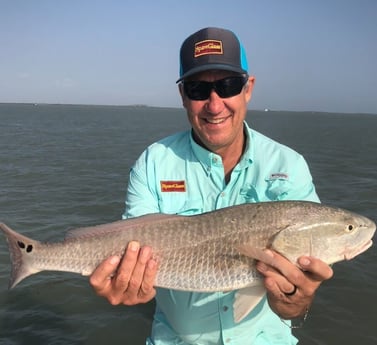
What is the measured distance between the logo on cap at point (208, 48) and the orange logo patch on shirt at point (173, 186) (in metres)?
1.24

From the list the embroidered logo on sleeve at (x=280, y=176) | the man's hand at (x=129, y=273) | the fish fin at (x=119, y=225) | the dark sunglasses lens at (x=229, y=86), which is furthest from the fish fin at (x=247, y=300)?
the dark sunglasses lens at (x=229, y=86)

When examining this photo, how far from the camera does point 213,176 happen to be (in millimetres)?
4066

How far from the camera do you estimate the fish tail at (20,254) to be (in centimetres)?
378

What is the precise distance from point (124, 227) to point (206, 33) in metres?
1.95

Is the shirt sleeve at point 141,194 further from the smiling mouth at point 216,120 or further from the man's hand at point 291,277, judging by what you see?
the man's hand at point 291,277

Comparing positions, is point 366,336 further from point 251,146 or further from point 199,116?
point 199,116

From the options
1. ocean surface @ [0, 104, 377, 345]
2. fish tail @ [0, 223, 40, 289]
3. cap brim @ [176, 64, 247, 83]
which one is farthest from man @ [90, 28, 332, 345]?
ocean surface @ [0, 104, 377, 345]

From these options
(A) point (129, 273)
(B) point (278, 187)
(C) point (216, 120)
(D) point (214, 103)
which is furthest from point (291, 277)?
(D) point (214, 103)

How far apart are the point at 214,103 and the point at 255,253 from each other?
1441mm

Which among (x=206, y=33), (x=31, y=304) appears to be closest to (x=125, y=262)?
(x=206, y=33)

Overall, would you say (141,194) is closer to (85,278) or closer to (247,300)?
(247,300)

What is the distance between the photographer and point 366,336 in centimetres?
767

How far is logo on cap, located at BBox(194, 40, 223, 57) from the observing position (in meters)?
3.85

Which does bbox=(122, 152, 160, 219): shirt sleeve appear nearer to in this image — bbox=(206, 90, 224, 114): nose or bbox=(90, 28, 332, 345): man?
bbox=(90, 28, 332, 345): man
